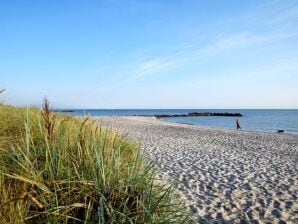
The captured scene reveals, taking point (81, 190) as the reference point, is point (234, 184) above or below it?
below

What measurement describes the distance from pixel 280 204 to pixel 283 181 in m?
2.26

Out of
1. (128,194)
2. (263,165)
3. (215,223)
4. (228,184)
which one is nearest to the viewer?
(128,194)

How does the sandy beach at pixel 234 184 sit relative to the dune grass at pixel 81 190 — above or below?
below

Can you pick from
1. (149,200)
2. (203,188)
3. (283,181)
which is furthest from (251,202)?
(149,200)

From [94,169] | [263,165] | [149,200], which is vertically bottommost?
[263,165]

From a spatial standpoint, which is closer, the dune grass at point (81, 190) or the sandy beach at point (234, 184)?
the dune grass at point (81, 190)

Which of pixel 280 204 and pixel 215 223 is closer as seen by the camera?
pixel 215 223

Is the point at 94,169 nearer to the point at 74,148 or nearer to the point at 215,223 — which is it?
the point at 74,148

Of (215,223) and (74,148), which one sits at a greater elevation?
(74,148)

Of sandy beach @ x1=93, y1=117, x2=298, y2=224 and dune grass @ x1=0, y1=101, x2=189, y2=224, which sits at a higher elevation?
dune grass @ x1=0, y1=101, x2=189, y2=224

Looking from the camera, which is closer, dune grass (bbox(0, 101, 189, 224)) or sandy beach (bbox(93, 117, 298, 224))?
dune grass (bbox(0, 101, 189, 224))

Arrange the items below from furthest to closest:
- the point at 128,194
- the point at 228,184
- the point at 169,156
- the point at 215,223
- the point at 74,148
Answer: the point at 169,156, the point at 228,184, the point at 215,223, the point at 74,148, the point at 128,194

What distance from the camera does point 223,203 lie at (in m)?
6.53

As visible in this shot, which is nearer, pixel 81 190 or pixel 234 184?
pixel 81 190
